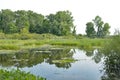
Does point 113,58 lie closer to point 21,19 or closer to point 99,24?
point 99,24

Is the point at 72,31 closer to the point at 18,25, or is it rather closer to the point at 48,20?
the point at 48,20

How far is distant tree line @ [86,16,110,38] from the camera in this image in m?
76.1

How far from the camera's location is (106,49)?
1894 cm

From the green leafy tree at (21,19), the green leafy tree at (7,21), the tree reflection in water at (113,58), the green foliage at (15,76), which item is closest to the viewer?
the green foliage at (15,76)

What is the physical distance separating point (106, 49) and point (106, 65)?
1.28m

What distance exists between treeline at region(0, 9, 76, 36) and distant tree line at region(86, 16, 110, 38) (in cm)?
484

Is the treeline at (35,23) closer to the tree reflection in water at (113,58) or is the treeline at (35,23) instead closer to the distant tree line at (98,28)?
the distant tree line at (98,28)

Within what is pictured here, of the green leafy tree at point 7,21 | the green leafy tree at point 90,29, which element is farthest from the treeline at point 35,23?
the green leafy tree at point 90,29

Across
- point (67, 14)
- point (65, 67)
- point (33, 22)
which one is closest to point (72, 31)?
point (67, 14)

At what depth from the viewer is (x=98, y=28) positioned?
7806 centimetres

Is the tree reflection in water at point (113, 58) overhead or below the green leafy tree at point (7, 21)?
below

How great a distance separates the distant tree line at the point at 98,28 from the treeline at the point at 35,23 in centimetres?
484

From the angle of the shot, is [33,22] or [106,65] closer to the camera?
[106,65]

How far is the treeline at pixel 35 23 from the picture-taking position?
246ft
